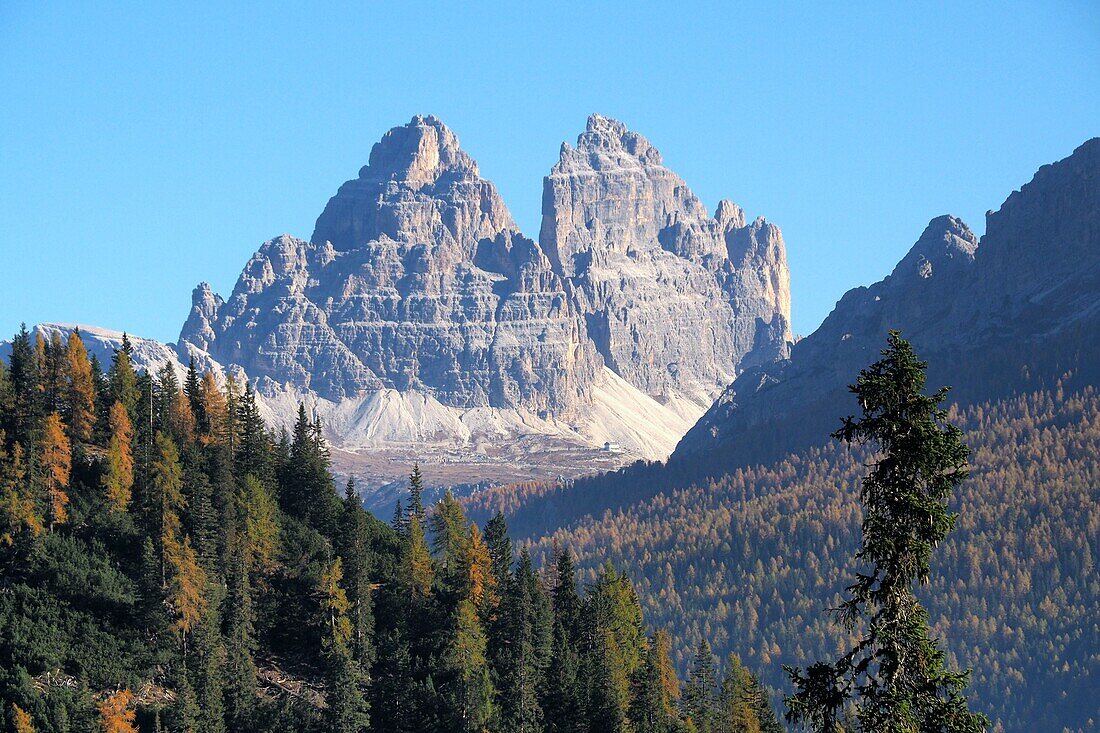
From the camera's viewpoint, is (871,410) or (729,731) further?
(729,731)

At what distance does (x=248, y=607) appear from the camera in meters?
115

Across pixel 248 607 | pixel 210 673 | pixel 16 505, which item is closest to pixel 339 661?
pixel 210 673

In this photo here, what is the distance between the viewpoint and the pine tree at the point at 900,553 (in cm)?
3394

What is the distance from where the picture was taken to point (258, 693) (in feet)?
362

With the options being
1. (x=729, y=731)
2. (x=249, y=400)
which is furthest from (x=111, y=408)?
(x=729, y=731)

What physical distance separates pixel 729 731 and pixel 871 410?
99.3m

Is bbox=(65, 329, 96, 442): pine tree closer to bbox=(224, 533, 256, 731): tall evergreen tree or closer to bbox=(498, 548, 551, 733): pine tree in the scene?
bbox=(224, 533, 256, 731): tall evergreen tree

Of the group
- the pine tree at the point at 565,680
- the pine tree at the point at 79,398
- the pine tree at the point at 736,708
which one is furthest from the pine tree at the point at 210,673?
the pine tree at the point at 736,708

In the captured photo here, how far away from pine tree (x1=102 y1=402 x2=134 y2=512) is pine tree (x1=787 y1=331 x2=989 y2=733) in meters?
96.3

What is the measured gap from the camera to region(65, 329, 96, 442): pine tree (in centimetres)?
13162

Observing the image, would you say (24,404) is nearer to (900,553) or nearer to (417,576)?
(417,576)

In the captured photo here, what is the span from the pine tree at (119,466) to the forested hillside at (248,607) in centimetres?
21

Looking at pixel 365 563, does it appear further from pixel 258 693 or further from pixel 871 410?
pixel 871 410

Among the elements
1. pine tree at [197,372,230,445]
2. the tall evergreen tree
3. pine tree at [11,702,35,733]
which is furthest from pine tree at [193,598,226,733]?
pine tree at [197,372,230,445]
